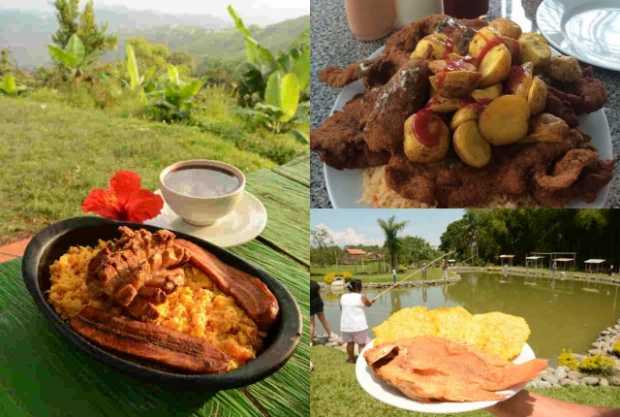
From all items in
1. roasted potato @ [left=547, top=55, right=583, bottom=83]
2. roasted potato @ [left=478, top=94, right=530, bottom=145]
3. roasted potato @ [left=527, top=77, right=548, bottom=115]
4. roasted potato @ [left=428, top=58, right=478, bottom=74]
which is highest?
roasted potato @ [left=428, top=58, right=478, bottom=74]

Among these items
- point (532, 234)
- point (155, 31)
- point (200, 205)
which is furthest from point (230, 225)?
point (155, 31)

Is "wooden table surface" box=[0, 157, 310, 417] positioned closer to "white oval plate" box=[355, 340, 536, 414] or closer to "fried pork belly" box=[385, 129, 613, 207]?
"white oval plate" box=[355, 340, 536, 414]

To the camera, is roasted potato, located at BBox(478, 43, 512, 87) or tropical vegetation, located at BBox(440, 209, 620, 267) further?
tropical vegetation, located at BBox(440, 209, 620, 267)

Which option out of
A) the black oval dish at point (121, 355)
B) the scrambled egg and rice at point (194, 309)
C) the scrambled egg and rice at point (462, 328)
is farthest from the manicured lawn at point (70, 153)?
the scrambled egg and rice at point (462, 328)

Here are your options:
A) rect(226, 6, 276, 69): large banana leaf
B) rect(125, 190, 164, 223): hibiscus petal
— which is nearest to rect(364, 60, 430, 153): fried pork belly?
rect(125, 190, 164, 223): hibiscus petal

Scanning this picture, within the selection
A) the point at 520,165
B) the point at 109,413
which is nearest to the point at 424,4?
the point at 520,165

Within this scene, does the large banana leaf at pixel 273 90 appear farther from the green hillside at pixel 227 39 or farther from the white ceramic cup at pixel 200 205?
the white ceramic cup at pixel 200 205
